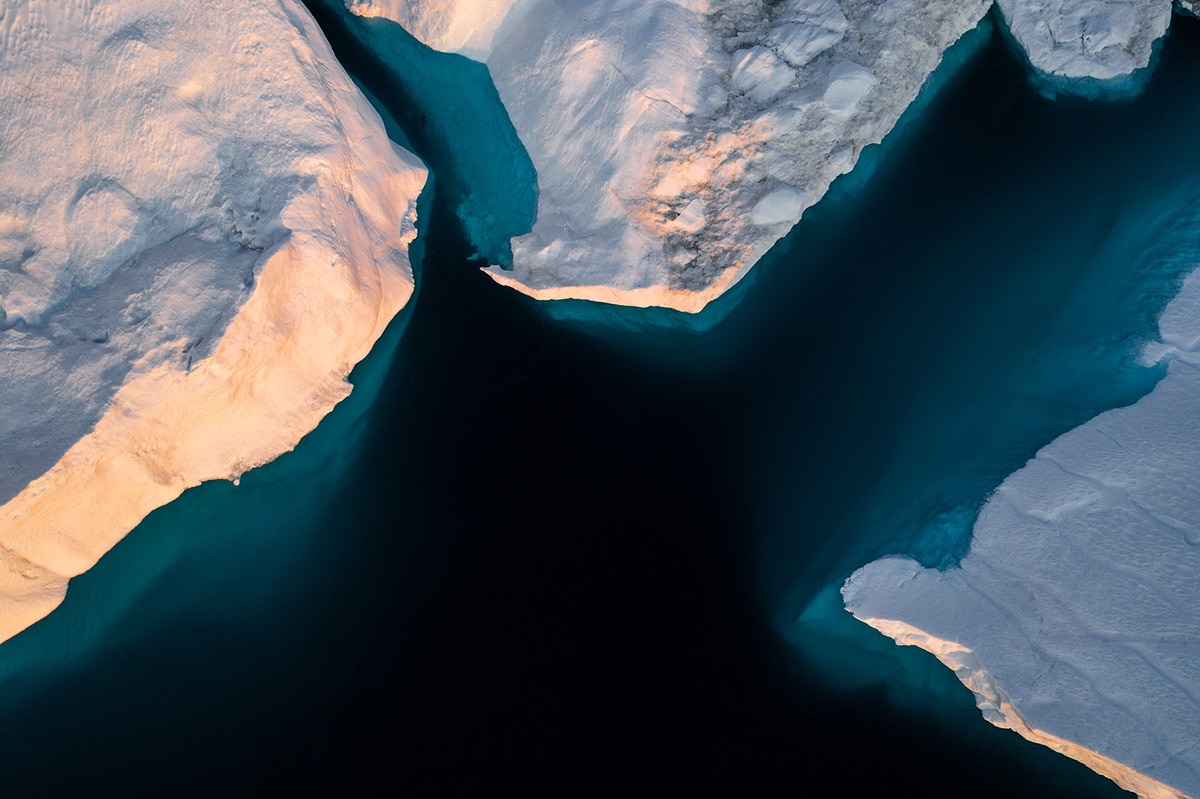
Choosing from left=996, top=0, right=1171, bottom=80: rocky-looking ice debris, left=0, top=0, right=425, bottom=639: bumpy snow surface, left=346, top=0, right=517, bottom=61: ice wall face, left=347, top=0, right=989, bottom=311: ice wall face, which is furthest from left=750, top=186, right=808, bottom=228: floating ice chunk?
left=0, top=0, right=425, bottom=639: bumpy snow surface

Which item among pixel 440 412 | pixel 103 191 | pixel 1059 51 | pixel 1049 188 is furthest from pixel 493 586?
pixel 1059 51

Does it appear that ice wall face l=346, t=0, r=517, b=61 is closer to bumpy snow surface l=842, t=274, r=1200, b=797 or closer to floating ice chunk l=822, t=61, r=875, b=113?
floating ice chunk l=822, t=61, r=875, b=113

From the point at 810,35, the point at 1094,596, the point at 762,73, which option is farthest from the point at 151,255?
the point at 1094,596

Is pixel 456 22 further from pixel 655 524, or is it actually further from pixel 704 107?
pixel 655 524

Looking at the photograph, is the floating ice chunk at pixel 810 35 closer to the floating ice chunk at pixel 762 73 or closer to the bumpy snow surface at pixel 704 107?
the bumpy snow surface at pixel 704 107

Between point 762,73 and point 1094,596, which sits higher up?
point 762,73

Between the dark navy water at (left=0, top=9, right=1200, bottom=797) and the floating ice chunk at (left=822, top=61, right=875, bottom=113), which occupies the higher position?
the floating ice chunk at (left=822, top=61, right=875, bottom=113)
